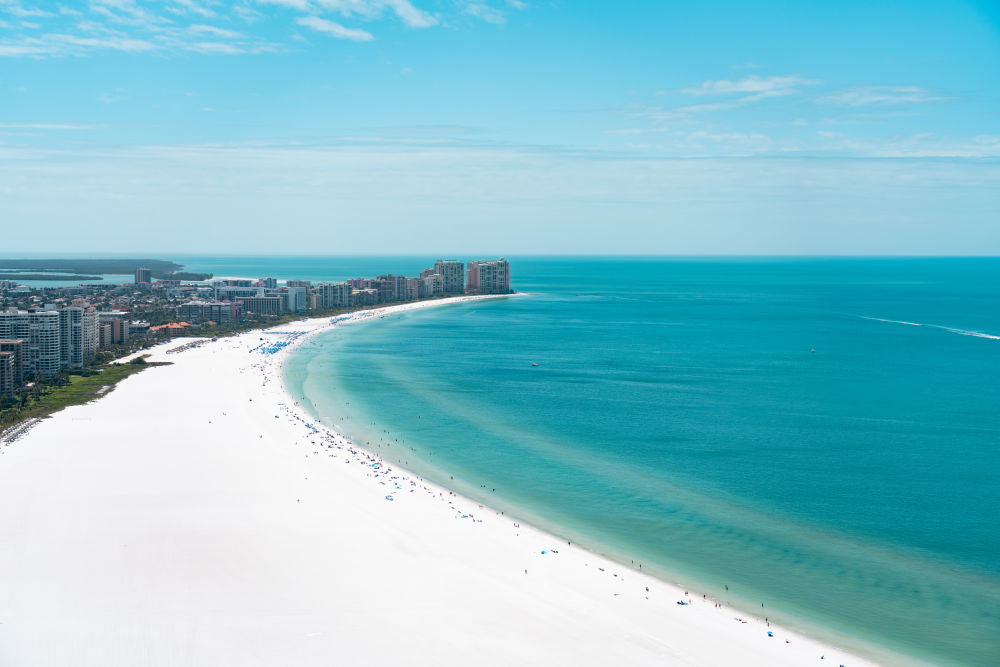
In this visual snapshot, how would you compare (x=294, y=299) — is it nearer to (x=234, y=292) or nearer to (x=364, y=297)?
(x=234, y=292)

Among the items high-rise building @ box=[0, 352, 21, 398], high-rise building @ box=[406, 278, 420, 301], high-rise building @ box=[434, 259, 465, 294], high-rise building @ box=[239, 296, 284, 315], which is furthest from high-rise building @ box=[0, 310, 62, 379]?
high-rise building @ box=[434, 259, 465, 294]

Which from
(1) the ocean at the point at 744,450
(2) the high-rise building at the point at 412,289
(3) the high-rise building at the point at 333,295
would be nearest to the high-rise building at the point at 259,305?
(3) the high-rise building at the point at 333,295

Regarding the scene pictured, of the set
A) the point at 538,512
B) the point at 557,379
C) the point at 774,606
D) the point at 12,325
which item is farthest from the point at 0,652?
the point at 12,325

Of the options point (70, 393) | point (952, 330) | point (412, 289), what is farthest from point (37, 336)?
point (952, 330)

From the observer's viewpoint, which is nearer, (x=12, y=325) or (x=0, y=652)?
(x=0, y=652)

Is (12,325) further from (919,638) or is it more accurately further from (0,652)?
(919,638)

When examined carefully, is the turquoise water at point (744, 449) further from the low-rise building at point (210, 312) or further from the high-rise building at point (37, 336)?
the low-rise building at point (210, 312)
